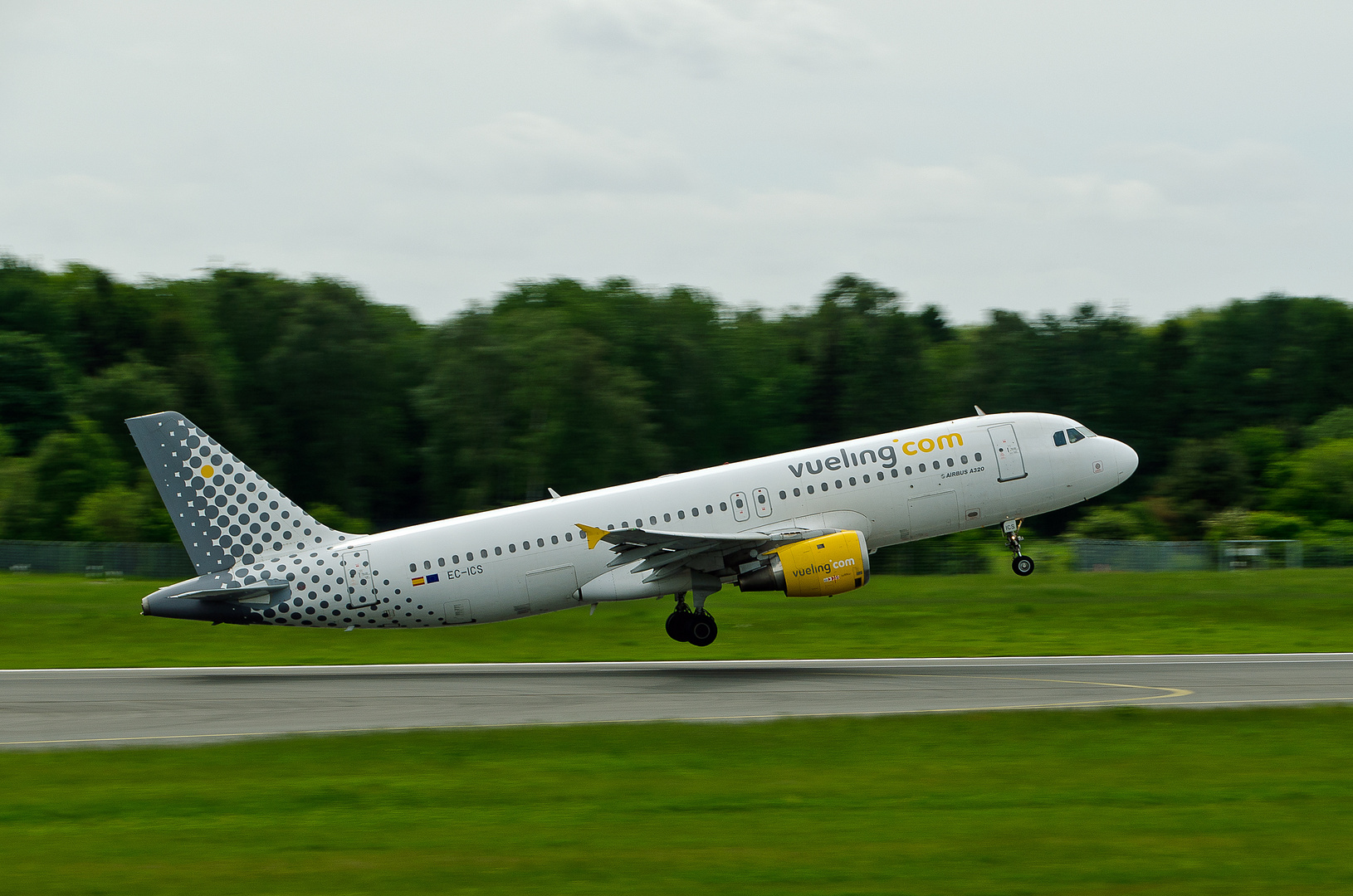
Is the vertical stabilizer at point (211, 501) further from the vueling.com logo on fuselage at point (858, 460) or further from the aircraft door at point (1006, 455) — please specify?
the aircraft door at point (1006, 455)

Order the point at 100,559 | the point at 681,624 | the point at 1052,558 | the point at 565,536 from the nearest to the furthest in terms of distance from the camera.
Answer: the point at 565,536, the point at 681,624, the point at 1052,558, the point at 100,559

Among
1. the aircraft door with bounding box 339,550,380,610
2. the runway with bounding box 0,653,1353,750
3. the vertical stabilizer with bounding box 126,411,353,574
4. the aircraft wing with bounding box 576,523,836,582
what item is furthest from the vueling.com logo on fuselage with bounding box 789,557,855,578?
the vertical stabilizer with bounding box 126,411,353,574

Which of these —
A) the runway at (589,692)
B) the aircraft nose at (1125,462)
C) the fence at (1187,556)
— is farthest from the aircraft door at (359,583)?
the fence at (1187,556)

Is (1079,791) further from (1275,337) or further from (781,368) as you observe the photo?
(1275,337)

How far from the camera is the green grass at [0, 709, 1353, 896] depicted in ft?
43.7

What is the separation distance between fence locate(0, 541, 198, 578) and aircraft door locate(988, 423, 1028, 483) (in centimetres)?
3625

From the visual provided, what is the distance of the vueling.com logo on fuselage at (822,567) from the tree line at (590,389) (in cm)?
4729

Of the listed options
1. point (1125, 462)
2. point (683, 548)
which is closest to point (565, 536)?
point (683, 548)

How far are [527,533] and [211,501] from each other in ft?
24.5

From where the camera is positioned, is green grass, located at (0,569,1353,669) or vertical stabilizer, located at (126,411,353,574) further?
green grass, located at (0,569,1353,669)

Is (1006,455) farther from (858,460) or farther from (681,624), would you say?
(681,624)

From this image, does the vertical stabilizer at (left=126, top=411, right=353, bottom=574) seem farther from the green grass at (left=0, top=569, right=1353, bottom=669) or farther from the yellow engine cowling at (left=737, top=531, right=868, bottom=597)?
the yellow engine cowling at (left=737, top=531, right=868, bottom=597)

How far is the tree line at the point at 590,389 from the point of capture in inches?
3095

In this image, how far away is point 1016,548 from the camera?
32.0m
